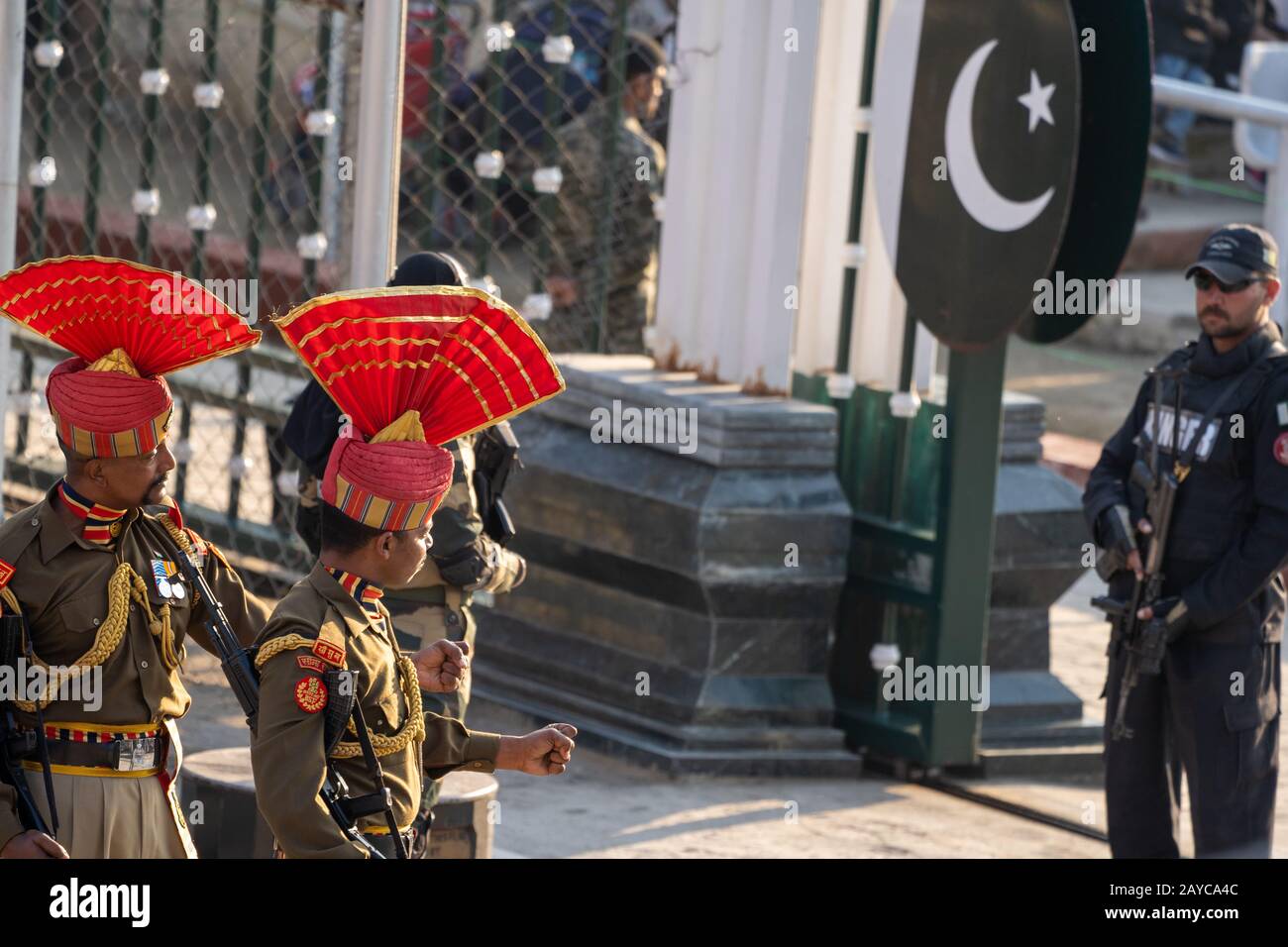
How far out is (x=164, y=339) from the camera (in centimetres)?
376

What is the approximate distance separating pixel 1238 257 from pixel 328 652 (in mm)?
2923

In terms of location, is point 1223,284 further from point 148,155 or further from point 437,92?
point 148,155

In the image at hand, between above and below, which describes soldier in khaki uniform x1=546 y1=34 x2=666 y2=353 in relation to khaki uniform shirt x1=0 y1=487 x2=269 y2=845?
above

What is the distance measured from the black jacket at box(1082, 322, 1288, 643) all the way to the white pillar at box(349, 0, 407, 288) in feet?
6.63

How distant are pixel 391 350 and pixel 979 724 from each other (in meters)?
3.96

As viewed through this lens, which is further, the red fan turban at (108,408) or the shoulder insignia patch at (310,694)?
the red fan turban at (108,408)

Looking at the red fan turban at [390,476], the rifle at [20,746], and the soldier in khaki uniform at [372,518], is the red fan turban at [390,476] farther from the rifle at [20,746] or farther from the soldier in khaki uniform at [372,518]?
the rifle at [20,746]

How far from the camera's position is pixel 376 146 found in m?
4.95

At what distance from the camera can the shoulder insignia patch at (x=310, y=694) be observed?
3.38 meters

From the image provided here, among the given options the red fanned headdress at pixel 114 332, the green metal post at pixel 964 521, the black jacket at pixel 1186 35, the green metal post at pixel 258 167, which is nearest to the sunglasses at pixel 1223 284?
the green metal post at pixel 964 521

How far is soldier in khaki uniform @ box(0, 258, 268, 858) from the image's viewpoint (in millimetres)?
3709

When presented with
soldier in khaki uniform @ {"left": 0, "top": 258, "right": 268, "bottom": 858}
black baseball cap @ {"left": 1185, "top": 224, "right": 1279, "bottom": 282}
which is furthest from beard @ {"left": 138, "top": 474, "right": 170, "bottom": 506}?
black baseball cap @ {"left": 1185, "top": 224, "right": 1279, "bottom": 282}

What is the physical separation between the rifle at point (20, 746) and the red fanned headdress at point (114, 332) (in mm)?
338

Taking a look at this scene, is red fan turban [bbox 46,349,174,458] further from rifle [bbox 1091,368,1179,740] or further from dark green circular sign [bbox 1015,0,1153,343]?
dark green circular sign [bbox 1015,0,1153,343]
